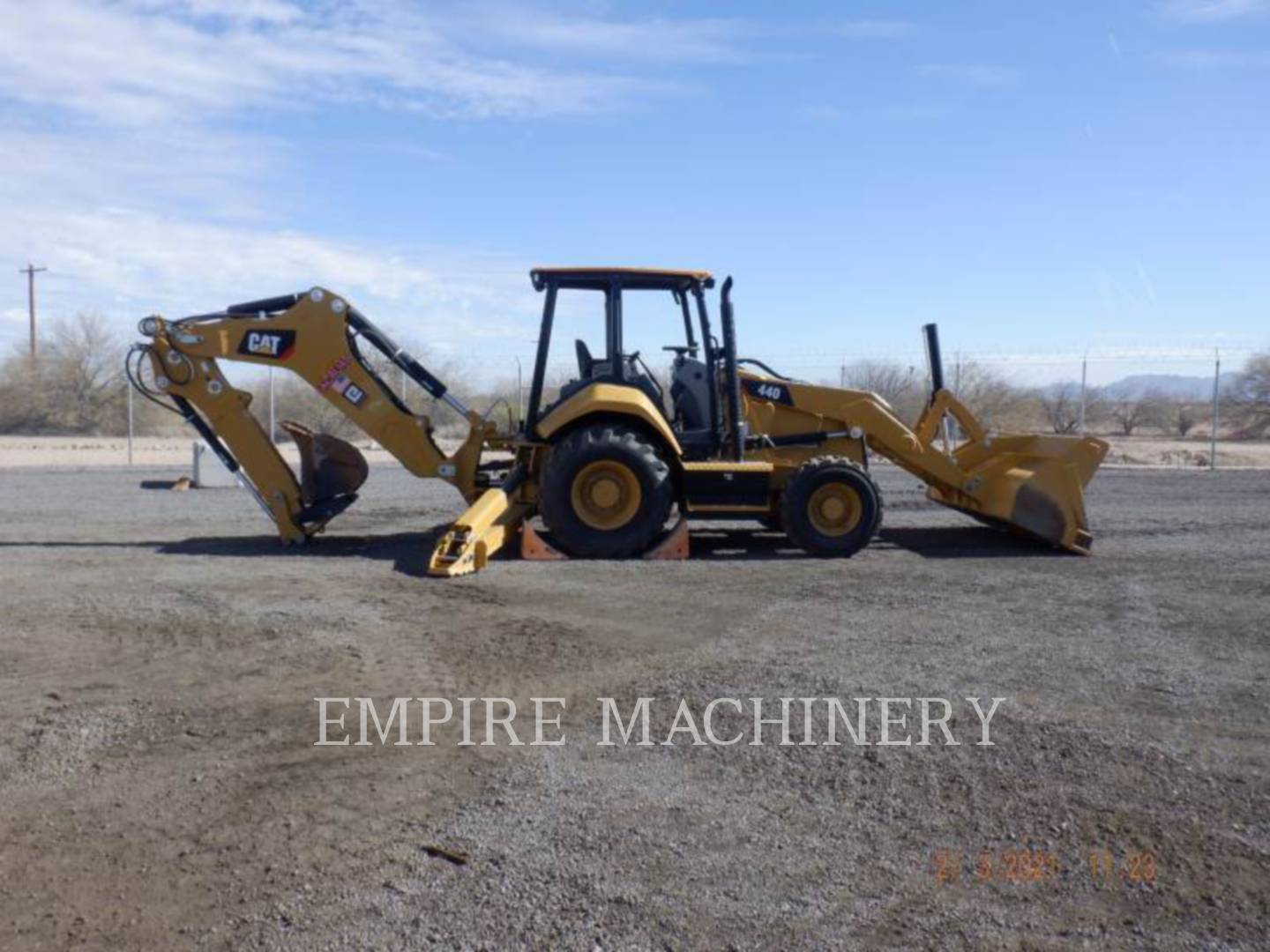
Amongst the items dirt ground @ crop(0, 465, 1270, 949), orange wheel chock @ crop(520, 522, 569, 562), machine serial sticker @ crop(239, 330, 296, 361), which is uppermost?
machine serial sticker @ crop(239, 330, 296, 361)

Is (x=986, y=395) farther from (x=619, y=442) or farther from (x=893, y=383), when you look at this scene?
(x=619, y=442)

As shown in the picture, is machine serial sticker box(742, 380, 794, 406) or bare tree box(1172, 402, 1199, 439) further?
bare tree box(1172, 402, 1199, 439)

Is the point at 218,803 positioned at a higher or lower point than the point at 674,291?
lower

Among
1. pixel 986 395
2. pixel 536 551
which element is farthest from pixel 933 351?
pixel 986 395

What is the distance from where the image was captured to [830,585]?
9.46 metres

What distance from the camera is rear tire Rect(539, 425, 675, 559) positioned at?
10.9 metres

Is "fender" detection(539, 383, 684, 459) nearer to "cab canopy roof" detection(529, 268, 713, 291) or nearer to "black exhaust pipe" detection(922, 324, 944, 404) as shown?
"cab canopy roof" detection(529, 268, 713, 291)

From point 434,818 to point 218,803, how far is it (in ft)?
2.81

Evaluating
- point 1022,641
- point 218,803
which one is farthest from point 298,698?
point 1022,641

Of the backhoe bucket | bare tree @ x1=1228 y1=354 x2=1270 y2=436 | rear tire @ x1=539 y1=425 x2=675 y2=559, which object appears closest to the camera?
rear tire @ x1=539 y1=425 x2=675 y2=559

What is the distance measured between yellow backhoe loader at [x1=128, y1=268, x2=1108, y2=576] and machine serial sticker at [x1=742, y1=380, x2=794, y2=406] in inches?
0.7

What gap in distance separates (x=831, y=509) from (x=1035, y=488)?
6.35 ft

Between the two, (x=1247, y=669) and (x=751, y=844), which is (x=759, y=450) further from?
(x=751, y=844)

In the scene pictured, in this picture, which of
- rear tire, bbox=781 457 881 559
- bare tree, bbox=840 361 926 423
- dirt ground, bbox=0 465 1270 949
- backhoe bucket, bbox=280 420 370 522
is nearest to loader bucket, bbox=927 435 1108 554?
rear tire, bbox=781 457 881 559
